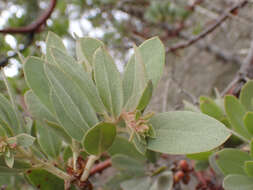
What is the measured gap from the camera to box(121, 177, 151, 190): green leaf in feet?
1.93

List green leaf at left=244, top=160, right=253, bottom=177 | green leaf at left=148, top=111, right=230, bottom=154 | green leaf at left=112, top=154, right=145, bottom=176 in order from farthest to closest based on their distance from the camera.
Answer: green leaf at left=112, top=154, right=145, bottom=176 → green leaf at left=244, top=160, right=253, bottom=177 → green leaf at left=148, top=111, right=230, bottom=154

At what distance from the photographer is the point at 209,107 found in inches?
23.8

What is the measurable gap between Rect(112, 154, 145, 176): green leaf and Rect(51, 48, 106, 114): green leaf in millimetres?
193

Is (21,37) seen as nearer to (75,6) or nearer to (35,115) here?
(75,6)

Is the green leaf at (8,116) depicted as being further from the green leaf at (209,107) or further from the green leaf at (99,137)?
the green leaf at (209,107)

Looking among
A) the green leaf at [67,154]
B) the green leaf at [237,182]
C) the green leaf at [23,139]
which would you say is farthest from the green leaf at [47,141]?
the green leaf at [237,182]

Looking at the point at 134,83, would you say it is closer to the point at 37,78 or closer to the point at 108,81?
the point at 108,81

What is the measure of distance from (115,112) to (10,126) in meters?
0.18

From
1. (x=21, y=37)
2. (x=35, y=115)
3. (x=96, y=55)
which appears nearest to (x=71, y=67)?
(x=96, y=55)

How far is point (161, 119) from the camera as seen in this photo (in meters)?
0.42

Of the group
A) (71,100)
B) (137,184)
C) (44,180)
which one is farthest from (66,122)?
(137,184)

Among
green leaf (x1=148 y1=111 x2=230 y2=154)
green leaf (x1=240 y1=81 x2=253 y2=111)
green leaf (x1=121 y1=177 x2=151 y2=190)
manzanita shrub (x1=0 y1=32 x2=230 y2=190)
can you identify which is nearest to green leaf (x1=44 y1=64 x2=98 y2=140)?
manzanita shrub (x1=0 y1=32 x2=230 y2=190)

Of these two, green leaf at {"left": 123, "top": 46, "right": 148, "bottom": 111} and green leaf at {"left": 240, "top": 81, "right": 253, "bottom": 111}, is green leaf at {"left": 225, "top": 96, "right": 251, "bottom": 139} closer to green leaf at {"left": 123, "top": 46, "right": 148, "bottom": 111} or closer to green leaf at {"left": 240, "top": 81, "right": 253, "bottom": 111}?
green leaf at {"left": 240, "top": 81, "right": 253, "bottom": 111}

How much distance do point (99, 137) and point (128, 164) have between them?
0.23 metres
